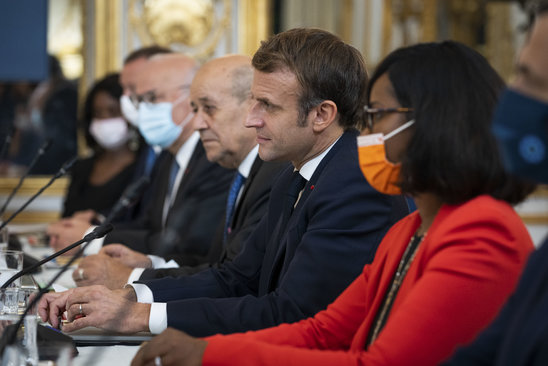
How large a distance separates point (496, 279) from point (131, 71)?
354 centimetres

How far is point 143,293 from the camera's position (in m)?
2.24

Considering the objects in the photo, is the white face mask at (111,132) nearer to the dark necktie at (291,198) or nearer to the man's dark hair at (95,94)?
the man's dark hair at (95,94)

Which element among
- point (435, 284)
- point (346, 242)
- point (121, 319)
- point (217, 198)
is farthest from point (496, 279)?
point (217, 198)

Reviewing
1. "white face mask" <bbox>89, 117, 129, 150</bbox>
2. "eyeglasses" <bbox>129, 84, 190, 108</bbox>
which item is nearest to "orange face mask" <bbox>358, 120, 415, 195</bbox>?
"eyeglasses" <bbox>129, 84, 190, 108</bbox>

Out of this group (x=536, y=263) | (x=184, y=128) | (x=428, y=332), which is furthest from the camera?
(x=184, y=128)

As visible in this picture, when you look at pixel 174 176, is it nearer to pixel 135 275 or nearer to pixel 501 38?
pixel 135 275

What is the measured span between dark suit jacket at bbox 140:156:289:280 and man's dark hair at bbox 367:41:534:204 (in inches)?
47.2

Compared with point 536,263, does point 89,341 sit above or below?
below

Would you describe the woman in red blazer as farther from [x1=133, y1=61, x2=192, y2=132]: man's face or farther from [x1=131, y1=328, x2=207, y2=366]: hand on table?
[x1=133, y1=61, x2=192, y2=132]: man's face

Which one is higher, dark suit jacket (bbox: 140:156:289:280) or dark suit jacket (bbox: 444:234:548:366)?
dark suit jacket (bbox: 444:234:548:366)

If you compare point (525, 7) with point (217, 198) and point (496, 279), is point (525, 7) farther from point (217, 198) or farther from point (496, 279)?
point (496, 279)

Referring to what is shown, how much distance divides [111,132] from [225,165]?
213cm

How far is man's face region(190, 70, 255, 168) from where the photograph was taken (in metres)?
3.00

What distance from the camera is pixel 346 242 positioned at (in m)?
1.95
